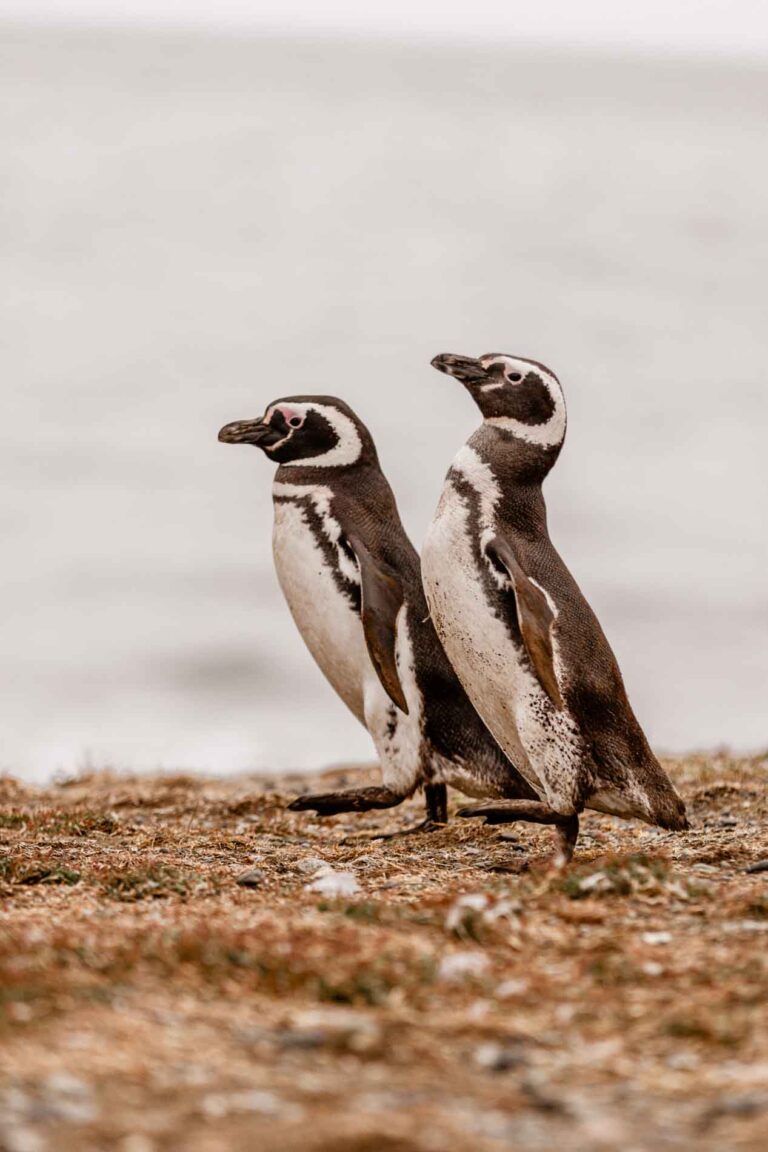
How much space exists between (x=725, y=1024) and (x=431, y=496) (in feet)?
79.3

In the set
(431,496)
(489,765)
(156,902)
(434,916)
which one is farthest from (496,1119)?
(431,496)

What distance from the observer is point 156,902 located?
5.77 m

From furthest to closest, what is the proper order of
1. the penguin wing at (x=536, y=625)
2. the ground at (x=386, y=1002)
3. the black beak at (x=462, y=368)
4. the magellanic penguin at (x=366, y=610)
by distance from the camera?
the magellanic penguin at (x=366, y=610), the black beak at (x=462, y=368), the penguin wing at (x=536, y=625), the ground at (x=386, y=1002)

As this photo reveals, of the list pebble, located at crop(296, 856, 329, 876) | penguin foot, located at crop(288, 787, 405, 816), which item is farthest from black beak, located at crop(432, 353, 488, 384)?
pebble, located at crop(296, 856, 329, 876)

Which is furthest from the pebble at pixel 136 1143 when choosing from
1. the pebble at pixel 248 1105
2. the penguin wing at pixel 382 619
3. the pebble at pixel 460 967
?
the penguin wing at pixel 382 619

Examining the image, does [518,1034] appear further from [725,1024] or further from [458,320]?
[458,320]

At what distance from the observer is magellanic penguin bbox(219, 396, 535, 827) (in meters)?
7.29

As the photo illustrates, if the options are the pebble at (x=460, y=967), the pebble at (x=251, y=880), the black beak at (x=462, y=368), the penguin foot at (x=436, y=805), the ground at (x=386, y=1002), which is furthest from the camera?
the penguin foot at (x=436, y=805)

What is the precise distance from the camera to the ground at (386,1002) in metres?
3.17

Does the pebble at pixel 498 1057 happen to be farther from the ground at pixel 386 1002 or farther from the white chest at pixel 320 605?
the white chest at pixel 320 605

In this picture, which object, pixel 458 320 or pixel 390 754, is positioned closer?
pixel 390 754

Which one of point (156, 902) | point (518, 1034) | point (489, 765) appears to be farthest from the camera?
point (489, 765)

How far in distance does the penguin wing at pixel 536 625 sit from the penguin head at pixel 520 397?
2.35ft

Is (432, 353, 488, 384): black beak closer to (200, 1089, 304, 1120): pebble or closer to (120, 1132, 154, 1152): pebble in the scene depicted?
(200, 1089, 304, 1120): pebble
